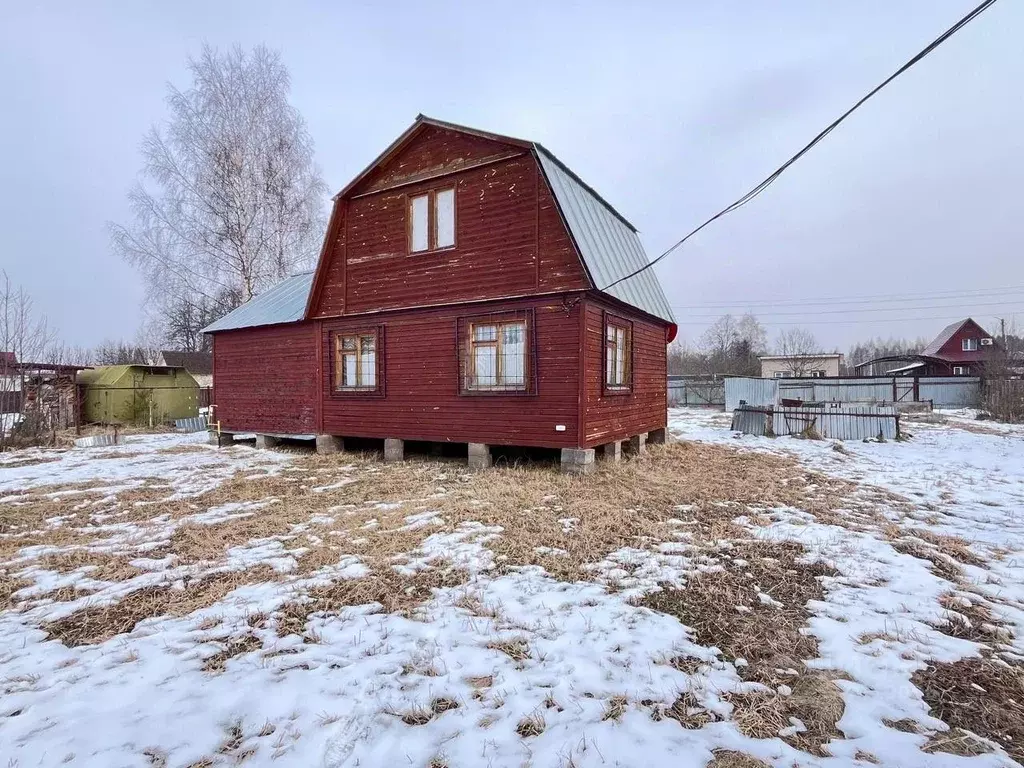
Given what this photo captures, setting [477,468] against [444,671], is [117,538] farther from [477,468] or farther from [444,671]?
[477,468]

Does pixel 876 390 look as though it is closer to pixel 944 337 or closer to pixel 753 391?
pixel 753 391

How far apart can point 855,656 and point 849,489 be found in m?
5.70

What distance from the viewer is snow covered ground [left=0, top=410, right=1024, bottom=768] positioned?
2236 millimetres

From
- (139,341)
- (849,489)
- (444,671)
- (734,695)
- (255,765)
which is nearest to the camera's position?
(255,765)

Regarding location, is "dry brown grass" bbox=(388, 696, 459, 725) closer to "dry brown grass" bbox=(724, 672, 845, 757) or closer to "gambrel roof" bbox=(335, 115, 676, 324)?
"dry brown grass" bbox=(724, 672, 845, 757)

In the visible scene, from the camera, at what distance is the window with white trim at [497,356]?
8.95 metres

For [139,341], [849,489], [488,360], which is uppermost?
[139,341]

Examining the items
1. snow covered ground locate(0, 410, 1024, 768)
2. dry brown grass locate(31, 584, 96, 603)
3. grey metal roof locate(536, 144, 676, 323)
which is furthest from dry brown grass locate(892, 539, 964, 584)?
dry brown grass locate(31, 584, 96, 603)

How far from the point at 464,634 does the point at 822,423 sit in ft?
49.3

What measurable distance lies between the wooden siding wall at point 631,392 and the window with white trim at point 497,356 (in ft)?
3.85

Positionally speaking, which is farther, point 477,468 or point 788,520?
point 477,468

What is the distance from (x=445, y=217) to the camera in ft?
31.6

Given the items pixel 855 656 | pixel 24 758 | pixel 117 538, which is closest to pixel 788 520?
pixel 855 656

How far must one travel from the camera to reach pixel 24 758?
2.12 metres
